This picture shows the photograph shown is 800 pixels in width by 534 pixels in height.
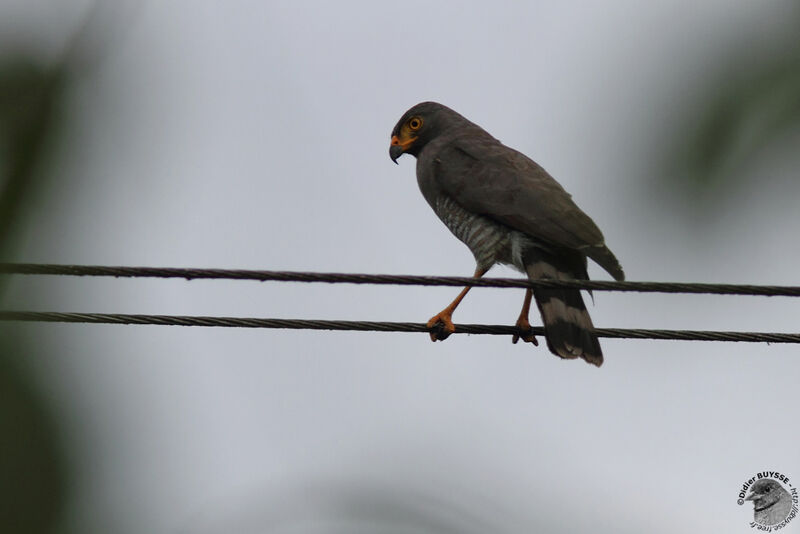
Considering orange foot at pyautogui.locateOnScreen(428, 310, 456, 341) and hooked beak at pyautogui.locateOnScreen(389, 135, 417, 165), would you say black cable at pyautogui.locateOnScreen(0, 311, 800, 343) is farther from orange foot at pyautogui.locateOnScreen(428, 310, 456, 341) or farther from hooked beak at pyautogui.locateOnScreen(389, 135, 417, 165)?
hooked beak at pyautogui.locateOnScreen(389, 135, 417, 165)

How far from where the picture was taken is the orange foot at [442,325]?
17.7 feet

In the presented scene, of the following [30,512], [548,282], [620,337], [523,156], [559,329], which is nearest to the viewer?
[30,512]

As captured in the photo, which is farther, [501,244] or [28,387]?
[501,244]

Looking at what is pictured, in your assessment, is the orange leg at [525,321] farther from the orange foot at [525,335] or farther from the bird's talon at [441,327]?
the bird's talon at [441,327]

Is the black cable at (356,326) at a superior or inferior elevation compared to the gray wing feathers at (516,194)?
inferior

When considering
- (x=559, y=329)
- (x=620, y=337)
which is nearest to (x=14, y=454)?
(x=620, y=337)

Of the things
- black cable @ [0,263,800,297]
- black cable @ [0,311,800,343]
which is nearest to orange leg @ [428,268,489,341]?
black cable @ [0,311,800,343]

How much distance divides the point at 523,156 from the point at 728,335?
9.80 ft

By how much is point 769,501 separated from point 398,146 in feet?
12.4

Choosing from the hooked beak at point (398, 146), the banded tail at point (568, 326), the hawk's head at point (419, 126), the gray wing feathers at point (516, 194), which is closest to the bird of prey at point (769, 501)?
the banded tail at point (568, 326)

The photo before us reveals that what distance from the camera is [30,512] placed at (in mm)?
725

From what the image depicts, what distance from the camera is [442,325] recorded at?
213 inches

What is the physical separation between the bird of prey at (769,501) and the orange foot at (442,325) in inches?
85.5

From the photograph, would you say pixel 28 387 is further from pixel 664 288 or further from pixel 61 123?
pixel 664 288
